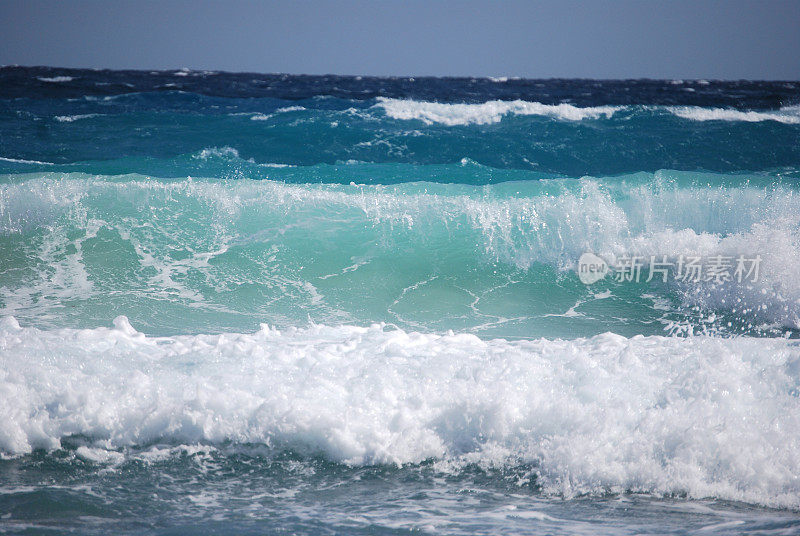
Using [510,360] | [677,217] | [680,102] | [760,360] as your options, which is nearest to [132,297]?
[510,360]

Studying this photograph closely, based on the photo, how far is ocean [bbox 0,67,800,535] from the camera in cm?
338

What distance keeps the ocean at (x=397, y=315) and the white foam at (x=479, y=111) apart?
0.10 meters

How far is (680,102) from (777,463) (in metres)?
14.0

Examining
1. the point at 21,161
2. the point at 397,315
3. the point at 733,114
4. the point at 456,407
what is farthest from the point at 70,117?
the point at 733,114

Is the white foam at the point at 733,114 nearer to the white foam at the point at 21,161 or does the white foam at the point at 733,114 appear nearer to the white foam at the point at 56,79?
the white foam at the point at 21,161

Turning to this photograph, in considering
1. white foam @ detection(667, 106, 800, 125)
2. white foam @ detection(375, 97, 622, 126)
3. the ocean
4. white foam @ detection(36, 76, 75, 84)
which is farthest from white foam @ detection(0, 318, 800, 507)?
white foam @ detection(36, 76, 75, 84)

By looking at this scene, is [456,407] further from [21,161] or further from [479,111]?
[479,111]

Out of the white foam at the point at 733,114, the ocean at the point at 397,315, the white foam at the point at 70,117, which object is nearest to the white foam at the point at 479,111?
the ocean at the point at 397,315

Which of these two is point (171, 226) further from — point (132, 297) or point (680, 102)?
point (680, 102)

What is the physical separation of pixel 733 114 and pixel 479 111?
5857 mm

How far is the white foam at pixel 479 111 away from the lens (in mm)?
13188

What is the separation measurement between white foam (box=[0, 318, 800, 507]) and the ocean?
2 centimetres

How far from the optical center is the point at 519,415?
393 cm

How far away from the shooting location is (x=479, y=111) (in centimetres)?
1380
